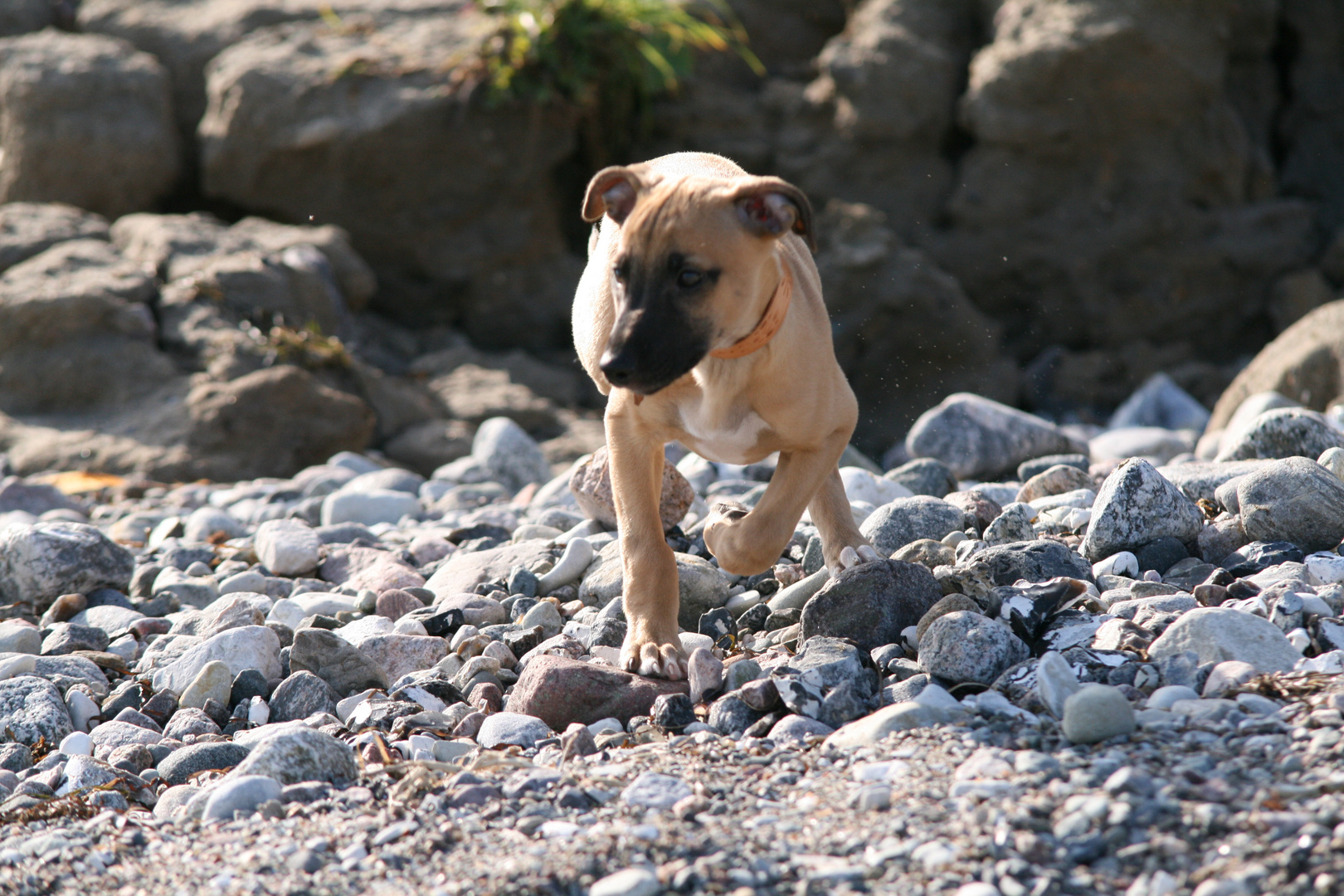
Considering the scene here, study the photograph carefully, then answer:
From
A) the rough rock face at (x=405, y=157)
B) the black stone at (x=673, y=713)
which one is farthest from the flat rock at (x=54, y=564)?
the rough rock face at (x=405, y=157)

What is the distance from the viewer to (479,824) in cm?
282

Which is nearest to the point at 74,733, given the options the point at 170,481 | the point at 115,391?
the point at 170,481

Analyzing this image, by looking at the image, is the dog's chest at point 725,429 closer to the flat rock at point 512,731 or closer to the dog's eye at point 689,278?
the dog's eye at point 689,278

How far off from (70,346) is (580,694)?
7921 mm

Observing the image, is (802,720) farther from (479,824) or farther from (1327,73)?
(1327,73)

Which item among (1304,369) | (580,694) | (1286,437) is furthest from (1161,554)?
(1304,369)

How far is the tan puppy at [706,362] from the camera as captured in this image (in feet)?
11.9

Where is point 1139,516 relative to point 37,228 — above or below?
above

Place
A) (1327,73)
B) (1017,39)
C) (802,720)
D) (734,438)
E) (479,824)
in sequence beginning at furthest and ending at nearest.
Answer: (1327,73), (1017,39), (734,438), (802,720), (479,824)

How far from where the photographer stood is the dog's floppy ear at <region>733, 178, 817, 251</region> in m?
3.68

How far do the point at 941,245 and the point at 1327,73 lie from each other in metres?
4.65

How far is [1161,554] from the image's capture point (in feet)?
14.3

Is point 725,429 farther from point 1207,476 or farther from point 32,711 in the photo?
point 32,711

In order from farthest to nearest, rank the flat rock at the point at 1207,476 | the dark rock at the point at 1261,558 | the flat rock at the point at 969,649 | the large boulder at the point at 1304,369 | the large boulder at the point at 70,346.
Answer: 1. the large boulder at the point at 70,346
2. the large boulder at the point at 1304,369
3. the flat rock at the point at 1207,476
4. the dark rock at the point at 1261,558
5. the flat rock at the point at 969,649
